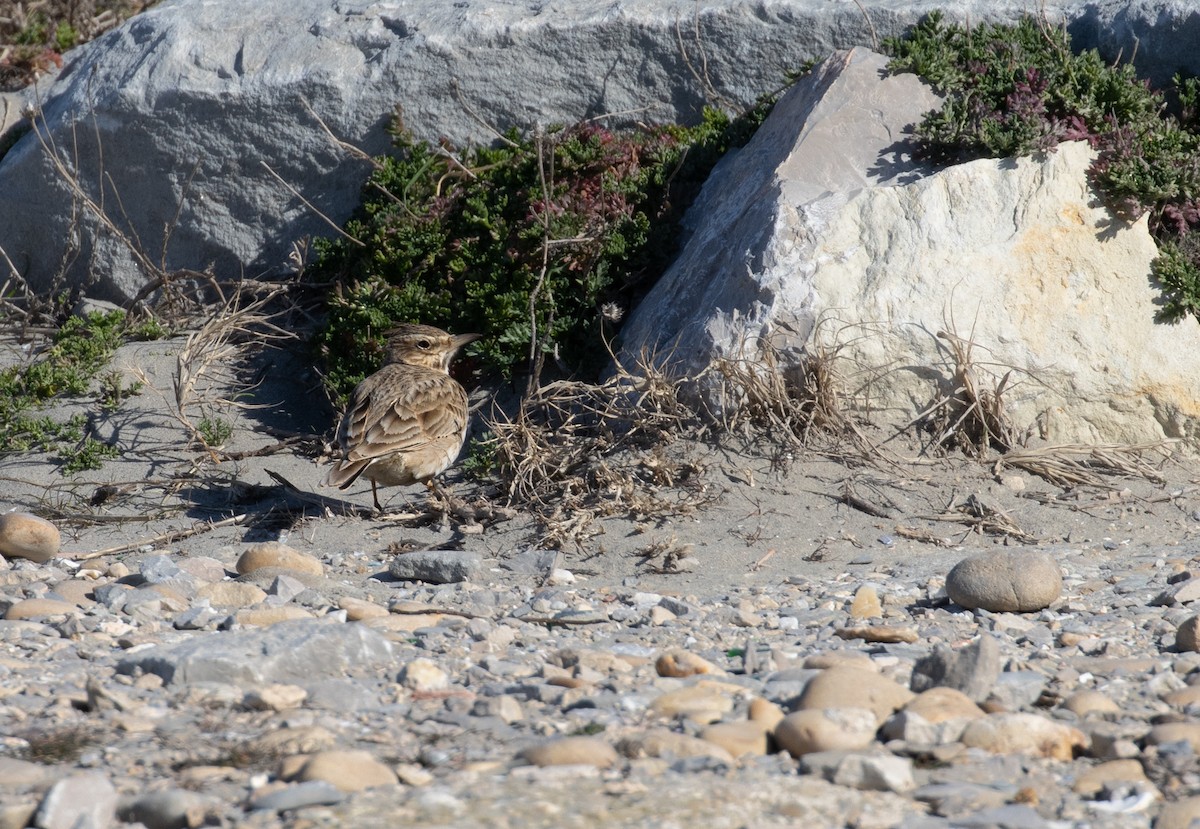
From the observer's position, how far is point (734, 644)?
4.87 m

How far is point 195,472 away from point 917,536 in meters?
4.50

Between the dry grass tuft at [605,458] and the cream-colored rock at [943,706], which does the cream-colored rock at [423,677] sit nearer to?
the cream-colored rock at [943,706]

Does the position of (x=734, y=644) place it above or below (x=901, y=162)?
below

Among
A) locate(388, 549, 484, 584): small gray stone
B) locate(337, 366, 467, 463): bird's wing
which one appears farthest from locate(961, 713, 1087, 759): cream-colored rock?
locate(337, 366, 467, 463): bird's wing

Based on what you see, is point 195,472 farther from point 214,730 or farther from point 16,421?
point 214,730

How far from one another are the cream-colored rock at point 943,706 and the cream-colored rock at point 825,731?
0.53ft

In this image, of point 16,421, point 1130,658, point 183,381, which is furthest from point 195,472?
point 1130,658

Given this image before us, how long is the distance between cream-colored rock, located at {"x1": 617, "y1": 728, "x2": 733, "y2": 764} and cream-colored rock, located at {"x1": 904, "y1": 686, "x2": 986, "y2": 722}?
62cm

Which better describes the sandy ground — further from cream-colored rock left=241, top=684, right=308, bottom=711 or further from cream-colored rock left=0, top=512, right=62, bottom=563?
cream-colored rock left=241, top=684, right=308, bottom=711

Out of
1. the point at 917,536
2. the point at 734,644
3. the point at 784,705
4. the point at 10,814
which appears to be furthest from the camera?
the point at 917,536

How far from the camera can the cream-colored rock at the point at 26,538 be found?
6527 millimetres

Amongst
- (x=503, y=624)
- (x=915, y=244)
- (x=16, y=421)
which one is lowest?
(x=16, y=421)

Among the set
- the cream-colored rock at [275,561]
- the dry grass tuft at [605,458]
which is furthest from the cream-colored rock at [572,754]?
the dry grass tuft at [605,458]

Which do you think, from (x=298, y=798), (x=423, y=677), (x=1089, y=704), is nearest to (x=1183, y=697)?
(x=1089, y=704)
